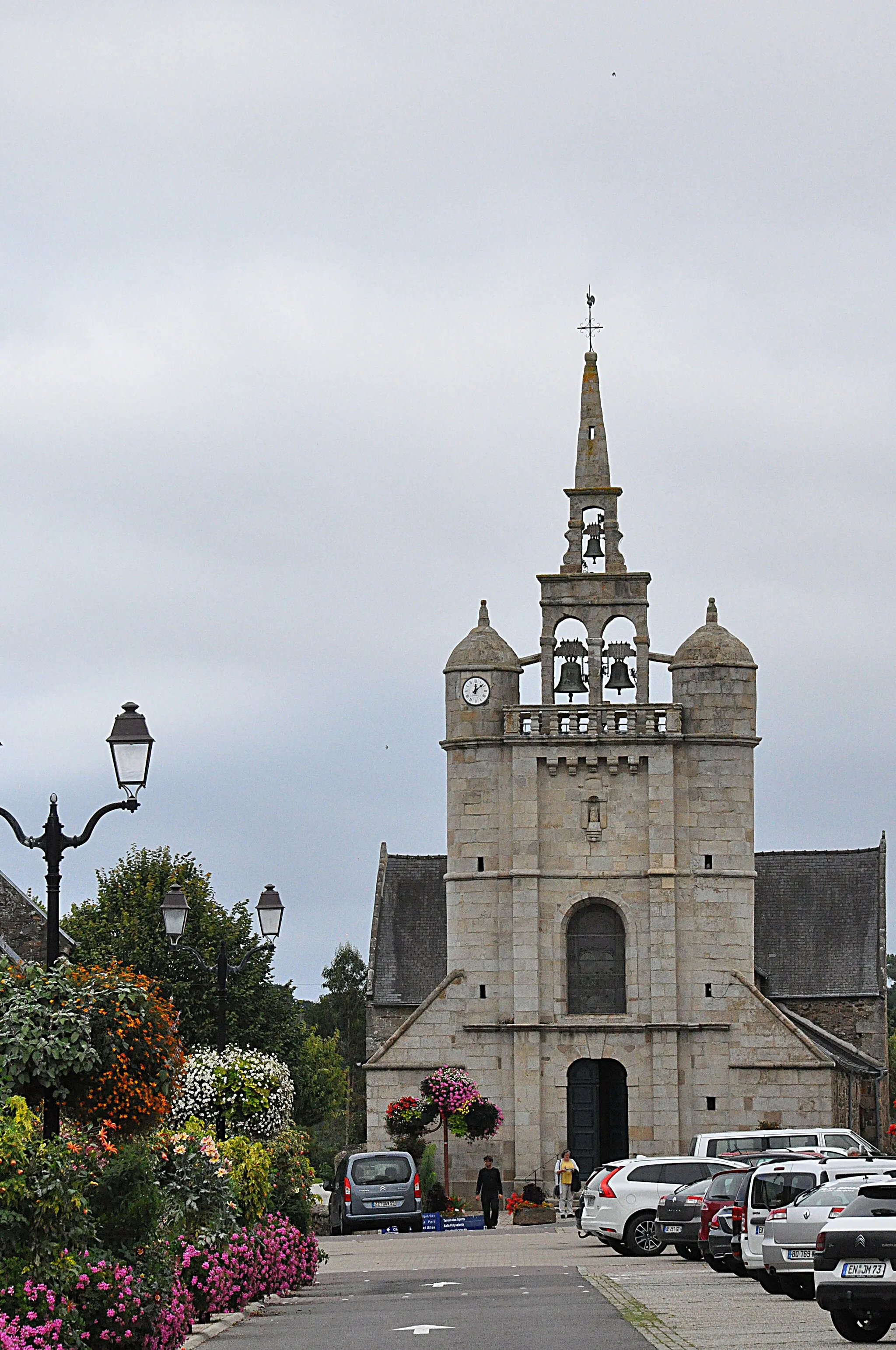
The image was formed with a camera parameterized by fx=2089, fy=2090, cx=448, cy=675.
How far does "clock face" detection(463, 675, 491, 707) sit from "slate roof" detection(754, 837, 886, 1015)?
44.2 ft

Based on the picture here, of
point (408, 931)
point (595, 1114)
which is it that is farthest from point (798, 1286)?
point (408, 931)

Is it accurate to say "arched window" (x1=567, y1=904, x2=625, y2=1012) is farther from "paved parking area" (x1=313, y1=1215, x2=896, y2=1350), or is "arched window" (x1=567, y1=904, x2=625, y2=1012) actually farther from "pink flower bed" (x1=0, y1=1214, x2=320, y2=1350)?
"pink flower bed" (x1=0, y1=1214, x2=320, y2=1350)

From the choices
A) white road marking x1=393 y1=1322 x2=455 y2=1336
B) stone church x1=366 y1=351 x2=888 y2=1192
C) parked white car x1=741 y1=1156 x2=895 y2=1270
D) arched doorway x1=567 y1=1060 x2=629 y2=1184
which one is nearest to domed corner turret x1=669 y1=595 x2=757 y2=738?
stone church x1=366 y1=351 x2=888 y2=1192

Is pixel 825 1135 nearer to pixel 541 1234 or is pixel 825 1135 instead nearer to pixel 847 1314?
pixel 541 1234

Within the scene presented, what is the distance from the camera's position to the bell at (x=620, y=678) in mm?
52312

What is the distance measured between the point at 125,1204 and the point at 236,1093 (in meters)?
12.7

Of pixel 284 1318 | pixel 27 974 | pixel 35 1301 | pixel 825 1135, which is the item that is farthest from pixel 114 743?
pixel 825 1135

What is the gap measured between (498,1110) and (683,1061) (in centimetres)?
467

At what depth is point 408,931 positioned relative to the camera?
6306 centimetres

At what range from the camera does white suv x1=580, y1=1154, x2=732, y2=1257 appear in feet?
104

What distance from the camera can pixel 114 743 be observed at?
18.0 meters

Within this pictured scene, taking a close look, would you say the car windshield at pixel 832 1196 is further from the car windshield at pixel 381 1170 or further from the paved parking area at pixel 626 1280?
the car windshield at pixel 381 1170

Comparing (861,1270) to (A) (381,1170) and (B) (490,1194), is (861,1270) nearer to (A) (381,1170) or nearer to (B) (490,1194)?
(A) (381,1170)

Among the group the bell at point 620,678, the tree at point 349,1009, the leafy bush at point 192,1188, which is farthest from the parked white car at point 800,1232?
the tree at point 349,1009
